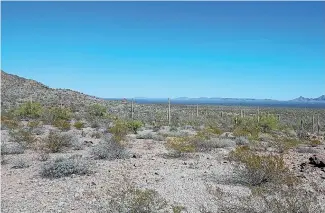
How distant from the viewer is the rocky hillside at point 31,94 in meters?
52.0

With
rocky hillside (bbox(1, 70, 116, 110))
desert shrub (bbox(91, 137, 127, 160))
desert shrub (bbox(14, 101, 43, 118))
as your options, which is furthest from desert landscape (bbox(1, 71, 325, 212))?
rocky hillside (bbox(1, 70, 116, 110))

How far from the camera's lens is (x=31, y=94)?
58.5 m

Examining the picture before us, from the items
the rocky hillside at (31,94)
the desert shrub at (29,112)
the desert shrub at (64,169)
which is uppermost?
the rocky hillside at (31,94)

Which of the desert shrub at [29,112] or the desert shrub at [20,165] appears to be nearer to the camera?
the desert shrub at [20,165]

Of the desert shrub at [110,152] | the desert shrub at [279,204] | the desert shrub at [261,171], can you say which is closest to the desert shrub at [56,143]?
the desert shrub at [110,152]

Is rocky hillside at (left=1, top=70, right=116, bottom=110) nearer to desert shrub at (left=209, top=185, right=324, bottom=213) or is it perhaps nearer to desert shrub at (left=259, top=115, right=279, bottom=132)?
desert shrub at (left=259, top=115, right=279, bottom=132)

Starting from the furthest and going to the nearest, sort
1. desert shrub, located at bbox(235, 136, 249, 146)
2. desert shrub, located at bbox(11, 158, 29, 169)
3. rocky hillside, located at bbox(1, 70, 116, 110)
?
1. rocky hillside, located at bbox(1, 70, 116, 110)
2. desert shrub, located at bbox(235, 136, 249, 146)
3. desert shrub, located at bbox(11, 158, 29, 169)

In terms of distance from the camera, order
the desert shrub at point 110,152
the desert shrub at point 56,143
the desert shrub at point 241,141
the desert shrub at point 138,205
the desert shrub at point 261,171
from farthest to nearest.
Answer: the desert shrub at point 241,141, the desert shrub at point 56,143, the desert shrub at point 110,152, the desert shrub at point 261,171, the desert shrub at point 138,205

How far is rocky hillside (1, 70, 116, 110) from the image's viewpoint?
51969mm

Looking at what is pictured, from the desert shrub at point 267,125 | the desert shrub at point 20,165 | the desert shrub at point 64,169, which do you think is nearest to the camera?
the desert shrub at point 64,169

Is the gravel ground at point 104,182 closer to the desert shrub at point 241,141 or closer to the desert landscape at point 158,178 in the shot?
the desert landscape at point 158,178

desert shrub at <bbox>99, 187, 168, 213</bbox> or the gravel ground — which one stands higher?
desert shrub at <bbox>99, 187, 168, 213</bbox>

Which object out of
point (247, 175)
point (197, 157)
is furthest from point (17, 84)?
point (247, 175)

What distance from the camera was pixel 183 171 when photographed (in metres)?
12.2
